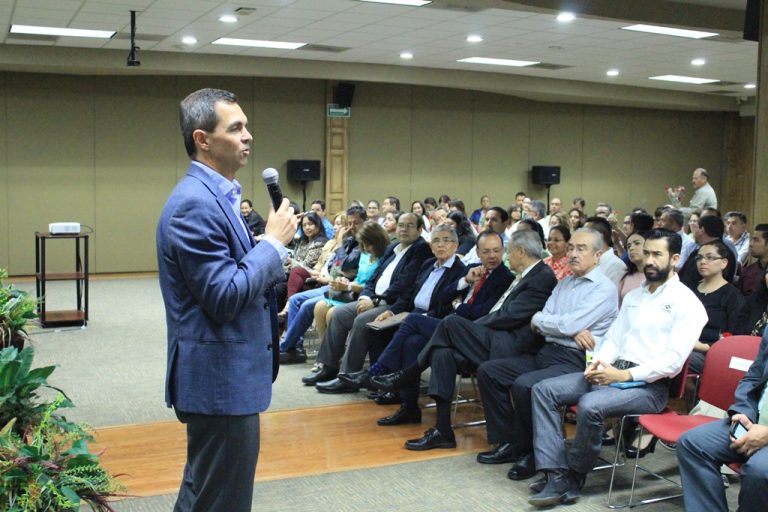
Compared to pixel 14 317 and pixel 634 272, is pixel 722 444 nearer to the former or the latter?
pixel 634 272

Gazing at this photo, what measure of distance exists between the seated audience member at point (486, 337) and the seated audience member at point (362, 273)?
177 centimetres

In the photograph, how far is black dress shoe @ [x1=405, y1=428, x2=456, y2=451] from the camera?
453 centimetres

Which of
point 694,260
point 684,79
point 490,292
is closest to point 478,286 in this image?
point 490,292

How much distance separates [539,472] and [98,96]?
10631 mm

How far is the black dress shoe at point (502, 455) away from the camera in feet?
14.2

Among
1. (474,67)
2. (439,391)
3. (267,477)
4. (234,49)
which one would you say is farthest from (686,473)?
(474,67)

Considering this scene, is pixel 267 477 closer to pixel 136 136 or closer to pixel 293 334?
pixel 293 334

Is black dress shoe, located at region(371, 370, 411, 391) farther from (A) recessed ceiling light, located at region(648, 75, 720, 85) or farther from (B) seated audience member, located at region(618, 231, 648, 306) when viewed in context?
(A) recessed ceiling light, located at region(648, 75, 720, 85)

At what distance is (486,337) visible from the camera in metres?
4.61

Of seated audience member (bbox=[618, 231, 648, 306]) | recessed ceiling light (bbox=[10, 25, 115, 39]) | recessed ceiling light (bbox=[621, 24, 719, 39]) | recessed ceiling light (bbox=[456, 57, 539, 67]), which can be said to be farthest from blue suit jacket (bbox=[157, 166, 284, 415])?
recessed ceiling light (bbox=[456, 57, 539, 67])

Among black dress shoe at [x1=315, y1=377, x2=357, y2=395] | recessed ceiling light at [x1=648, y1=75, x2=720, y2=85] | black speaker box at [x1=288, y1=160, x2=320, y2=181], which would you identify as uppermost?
recessed ceiling light at [x1=648, y1=75, x2=720, y2=85]

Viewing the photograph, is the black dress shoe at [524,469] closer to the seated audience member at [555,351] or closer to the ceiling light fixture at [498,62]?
the seated audience member at [555,351]

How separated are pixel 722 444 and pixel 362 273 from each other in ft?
12.0

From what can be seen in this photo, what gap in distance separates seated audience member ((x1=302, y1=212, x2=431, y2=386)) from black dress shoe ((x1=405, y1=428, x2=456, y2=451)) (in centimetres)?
132
